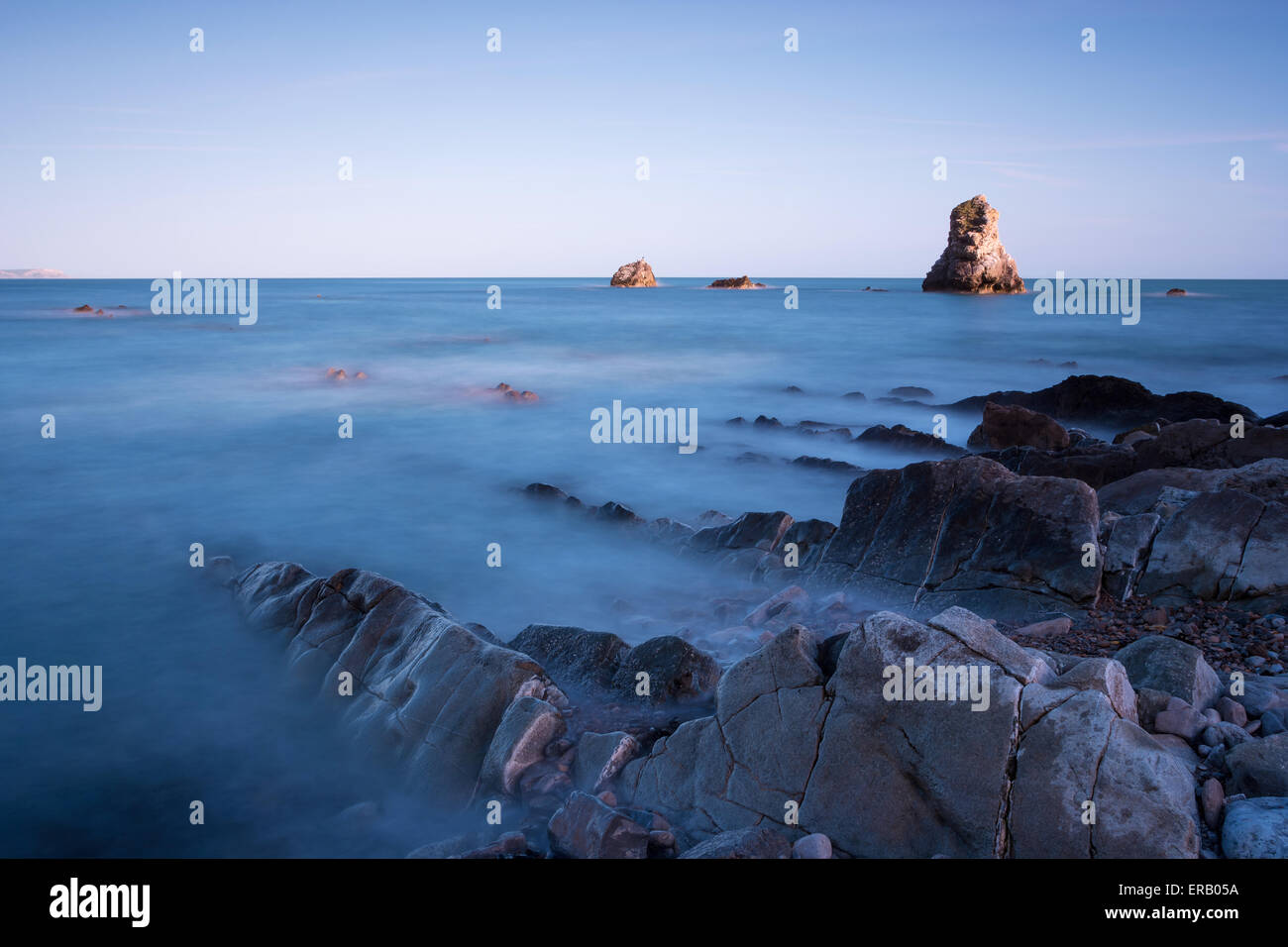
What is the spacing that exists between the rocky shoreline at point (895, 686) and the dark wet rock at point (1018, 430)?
13.3 ft

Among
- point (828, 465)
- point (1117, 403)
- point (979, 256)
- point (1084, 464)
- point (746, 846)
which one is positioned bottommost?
point (746, 846)

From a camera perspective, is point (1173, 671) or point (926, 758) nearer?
point (926, 758)

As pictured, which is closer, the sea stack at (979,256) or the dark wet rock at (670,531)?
the dark wet rock at (670,531)

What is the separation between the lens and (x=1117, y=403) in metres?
19.1

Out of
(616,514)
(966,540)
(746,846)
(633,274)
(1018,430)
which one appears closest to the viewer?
(746,846)

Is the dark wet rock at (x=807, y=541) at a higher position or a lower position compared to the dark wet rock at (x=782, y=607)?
higher

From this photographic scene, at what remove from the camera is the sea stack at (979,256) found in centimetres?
8606

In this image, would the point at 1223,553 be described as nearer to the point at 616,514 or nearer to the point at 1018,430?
the point at 616,514

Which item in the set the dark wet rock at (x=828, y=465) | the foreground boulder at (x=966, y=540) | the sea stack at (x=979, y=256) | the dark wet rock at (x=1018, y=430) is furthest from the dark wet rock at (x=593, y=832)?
the sea stack at (x=979, y=256)

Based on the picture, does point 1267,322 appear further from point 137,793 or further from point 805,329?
point 137,793

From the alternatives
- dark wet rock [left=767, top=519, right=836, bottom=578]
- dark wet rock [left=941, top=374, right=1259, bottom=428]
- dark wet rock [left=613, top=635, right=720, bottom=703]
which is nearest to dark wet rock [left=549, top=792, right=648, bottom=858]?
dark wet rock [left=613, top=635, right=720, bottom=703]

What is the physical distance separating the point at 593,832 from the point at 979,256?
304 feet

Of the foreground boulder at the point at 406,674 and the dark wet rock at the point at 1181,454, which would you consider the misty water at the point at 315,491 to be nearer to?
the foreground boulder at the point at 406,674

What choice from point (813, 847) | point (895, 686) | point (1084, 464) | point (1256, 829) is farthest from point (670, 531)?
point (1256, 829)
